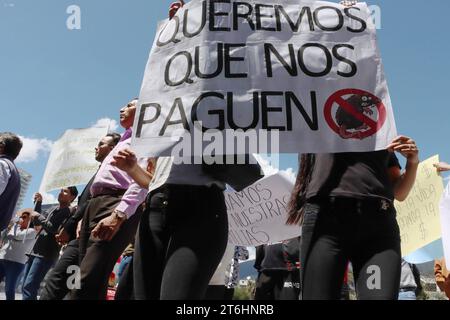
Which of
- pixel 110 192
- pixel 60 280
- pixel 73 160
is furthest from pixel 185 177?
pixel 73 160

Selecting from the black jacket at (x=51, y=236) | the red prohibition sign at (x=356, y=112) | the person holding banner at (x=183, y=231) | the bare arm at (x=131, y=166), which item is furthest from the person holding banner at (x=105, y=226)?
the black jacket at (x=51, y=236)

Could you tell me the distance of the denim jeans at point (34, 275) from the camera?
716cm

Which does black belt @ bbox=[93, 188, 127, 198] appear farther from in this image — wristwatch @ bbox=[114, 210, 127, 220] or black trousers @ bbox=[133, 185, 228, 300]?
black trousers @ bbox=[133, 185, 228, 300]

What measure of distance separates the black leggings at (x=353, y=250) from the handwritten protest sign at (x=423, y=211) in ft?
11.7

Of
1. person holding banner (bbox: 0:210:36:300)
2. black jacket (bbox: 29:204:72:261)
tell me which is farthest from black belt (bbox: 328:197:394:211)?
person holding banner (bbox: 0:210:36:300)

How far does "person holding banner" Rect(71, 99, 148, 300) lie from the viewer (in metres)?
3.16

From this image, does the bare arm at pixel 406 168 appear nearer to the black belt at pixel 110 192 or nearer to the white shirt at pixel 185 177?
the white shirt at pixel 185 177

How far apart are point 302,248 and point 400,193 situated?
0.75 metres

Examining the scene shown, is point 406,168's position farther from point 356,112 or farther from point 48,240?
point 48,240

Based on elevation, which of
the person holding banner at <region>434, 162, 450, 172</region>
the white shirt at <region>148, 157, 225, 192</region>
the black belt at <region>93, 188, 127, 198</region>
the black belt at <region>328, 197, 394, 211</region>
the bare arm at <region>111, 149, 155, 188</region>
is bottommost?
the black belt at <region>328, 197, 394, 211</region>

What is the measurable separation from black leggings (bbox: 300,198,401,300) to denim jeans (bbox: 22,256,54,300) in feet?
19.4

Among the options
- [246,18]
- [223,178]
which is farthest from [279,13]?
[223,178]

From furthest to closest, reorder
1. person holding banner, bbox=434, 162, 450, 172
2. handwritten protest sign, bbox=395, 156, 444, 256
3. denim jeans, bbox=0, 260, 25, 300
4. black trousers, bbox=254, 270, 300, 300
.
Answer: denim jeans, bbox=0, 260, 25, 300 → black trousers, bbox=254, 270, 300, 300 → handwritten protest sign, bbox=395, 156, 444, 256 → person holding banner, bbox=434, 162, 450, 172
